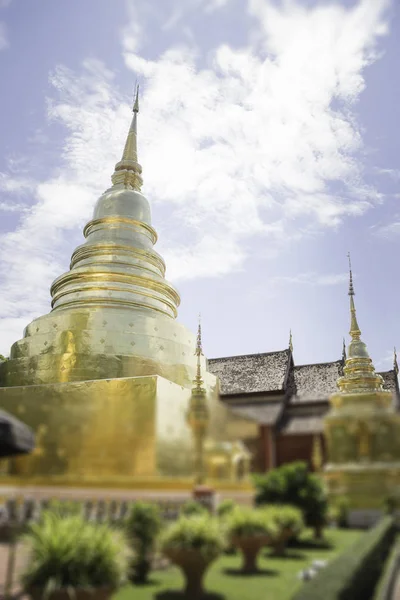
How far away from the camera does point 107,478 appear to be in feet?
14.2

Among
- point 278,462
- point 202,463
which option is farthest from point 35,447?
point 278,462

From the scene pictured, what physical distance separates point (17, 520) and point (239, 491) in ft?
6.02

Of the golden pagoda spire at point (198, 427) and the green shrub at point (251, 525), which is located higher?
the golden pagoda spire at point (198, 427)

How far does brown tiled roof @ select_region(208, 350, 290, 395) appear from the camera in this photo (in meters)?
18.9

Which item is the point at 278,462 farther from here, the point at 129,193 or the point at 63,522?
the point at 129,193

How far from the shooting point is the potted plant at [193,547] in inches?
142

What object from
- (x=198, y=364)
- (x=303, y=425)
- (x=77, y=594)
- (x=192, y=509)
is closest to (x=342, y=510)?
(x=303, y=425)

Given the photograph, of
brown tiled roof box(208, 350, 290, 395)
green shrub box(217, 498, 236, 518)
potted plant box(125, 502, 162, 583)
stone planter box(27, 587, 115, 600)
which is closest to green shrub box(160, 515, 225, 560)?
potted plant box(125, 502, 162, 583)

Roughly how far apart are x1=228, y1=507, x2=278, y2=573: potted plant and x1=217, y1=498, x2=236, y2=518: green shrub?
155 millimetres

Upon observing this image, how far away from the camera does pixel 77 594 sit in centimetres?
308

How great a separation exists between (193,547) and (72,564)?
0.90 m

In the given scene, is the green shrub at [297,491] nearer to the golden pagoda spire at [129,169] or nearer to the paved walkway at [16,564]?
the paved walkway at [16,564]

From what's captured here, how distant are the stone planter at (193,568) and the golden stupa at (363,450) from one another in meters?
1.32

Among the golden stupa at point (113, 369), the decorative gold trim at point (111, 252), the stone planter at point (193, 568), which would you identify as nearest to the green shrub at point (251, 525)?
the stone planter at point (193, 568)
